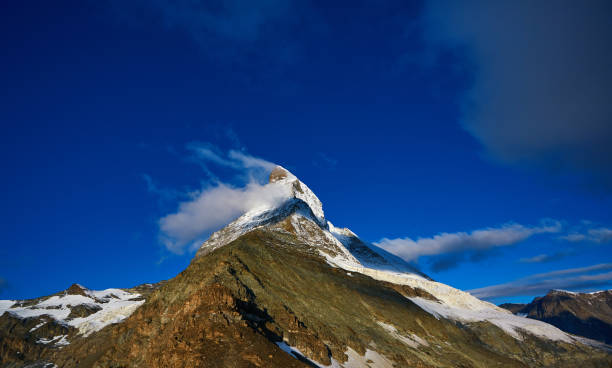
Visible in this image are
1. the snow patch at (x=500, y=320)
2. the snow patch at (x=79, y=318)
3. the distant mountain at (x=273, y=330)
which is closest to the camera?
the distant mountain at (x=273, y=330)

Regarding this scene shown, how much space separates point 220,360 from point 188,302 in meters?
15.7

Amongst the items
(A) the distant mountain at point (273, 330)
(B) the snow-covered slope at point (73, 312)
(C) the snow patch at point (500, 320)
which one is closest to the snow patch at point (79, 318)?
(B) the snow-covered slope at point (73, 312)

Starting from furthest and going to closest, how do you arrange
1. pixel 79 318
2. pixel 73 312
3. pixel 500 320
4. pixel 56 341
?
1. pixel 73 312
2. pixel 79 318
3. pixel 500 320
4. pixel 56 341

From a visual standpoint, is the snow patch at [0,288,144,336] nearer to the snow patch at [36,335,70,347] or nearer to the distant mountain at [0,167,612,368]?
the snow patch at [36,335,70,347]

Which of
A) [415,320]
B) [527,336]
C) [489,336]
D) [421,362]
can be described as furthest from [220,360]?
[527,336]

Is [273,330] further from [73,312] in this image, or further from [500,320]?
[73,312]

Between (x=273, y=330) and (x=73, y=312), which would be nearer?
(x=273, y=330)

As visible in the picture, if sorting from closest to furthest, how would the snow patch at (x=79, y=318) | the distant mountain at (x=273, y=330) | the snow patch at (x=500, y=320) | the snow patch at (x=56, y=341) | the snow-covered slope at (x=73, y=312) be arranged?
the distant mountain at (x=273, y=330)
the snow patch at (x=79, y=318)
the snow patch at (x=56, y=341)
the snow-covered slope at (x=73, y=312)
the snow patch at (x=500, y=320)

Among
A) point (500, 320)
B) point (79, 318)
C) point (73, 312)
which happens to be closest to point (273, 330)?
point (500, 320)

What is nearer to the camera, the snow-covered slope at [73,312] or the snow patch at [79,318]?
the snow patch at [79,318]

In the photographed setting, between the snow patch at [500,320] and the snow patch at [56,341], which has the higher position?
the snow patch at [500,320]

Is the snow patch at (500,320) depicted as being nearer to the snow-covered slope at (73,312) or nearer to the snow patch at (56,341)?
the snow-covered slope at (73,312)

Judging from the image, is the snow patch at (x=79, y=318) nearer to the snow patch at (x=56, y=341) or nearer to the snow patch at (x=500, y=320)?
the snow patch at (x=56, y=341)

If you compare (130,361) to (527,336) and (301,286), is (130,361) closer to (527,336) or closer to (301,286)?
(301,286)
